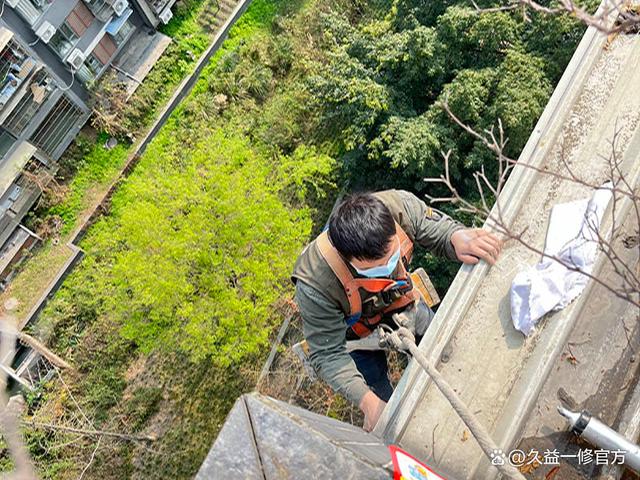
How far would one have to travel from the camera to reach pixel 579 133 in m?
3.96

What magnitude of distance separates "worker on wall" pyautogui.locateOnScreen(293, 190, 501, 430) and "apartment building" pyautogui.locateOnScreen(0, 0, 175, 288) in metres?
9.58

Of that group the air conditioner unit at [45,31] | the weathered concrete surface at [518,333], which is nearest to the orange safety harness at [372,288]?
the weathered concrete surface at [518,333]

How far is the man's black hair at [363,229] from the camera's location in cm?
340

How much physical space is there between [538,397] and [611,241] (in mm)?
1179

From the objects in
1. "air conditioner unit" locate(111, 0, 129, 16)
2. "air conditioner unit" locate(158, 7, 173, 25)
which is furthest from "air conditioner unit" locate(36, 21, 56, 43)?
"air conditioner unit" locate(158, 7, 173, 25)

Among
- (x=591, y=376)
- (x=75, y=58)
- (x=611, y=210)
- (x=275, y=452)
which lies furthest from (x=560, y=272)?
(x=75, y=58)

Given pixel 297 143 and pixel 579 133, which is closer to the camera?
pixel 579 133

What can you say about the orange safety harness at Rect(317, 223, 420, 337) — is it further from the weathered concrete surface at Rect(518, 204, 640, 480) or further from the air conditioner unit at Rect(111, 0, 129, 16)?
the air conditioner unit at Rect(111, 0, 129, 16)

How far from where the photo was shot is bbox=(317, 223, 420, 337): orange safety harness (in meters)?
3.64

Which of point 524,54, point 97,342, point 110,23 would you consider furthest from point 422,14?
point 97,342

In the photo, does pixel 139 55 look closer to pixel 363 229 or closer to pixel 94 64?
pixel 94 64

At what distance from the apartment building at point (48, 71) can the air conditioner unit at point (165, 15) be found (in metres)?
0.02

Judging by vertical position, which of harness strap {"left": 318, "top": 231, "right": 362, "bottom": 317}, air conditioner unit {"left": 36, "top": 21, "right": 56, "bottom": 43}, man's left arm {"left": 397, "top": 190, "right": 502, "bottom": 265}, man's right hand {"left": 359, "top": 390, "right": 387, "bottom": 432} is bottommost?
man's right hand {"left": 359, "top": 390, "right": 387, "bottom": 432}

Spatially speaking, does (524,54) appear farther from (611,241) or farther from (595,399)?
(595,399)
